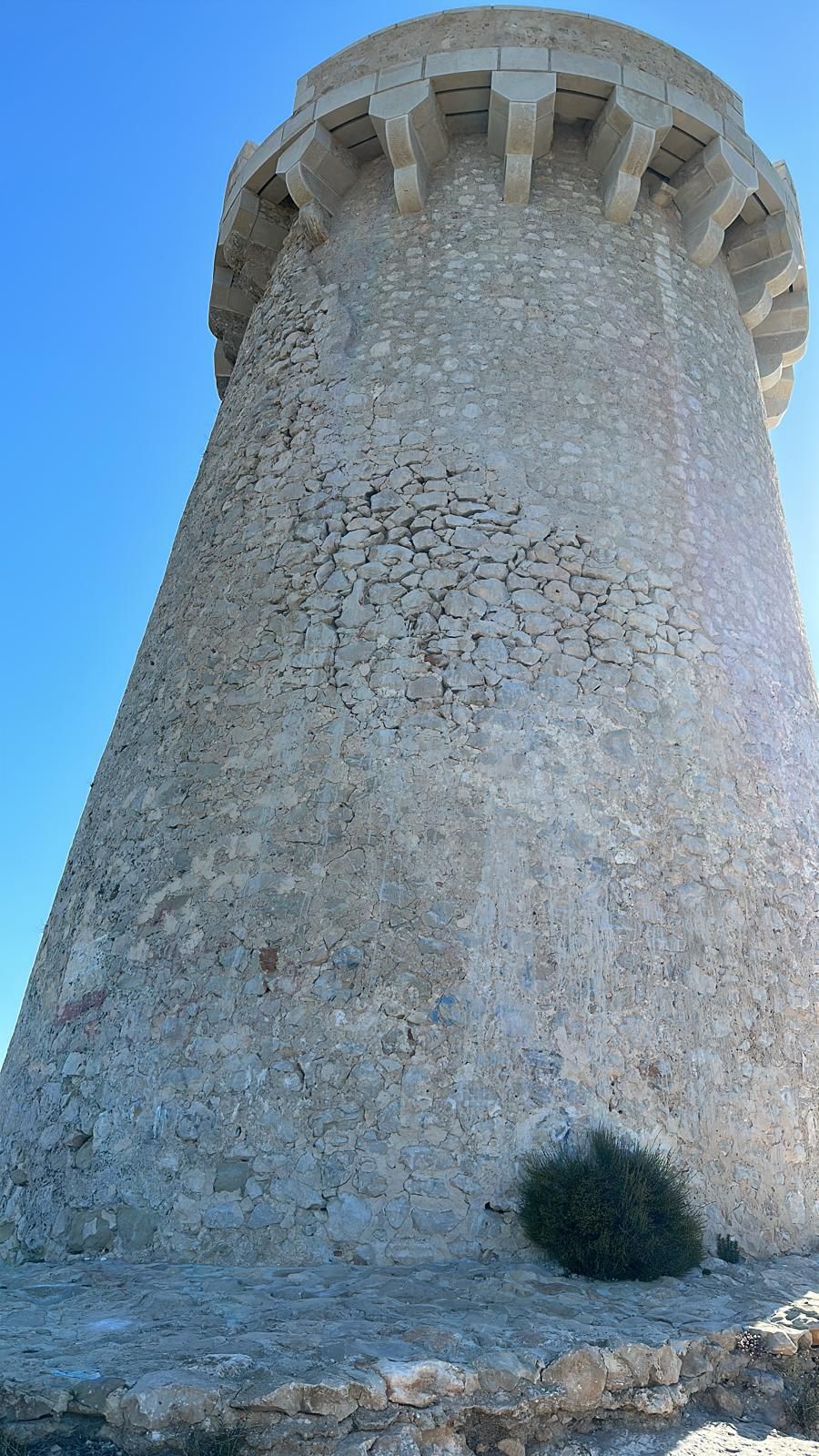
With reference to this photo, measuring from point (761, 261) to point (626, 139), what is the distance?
206 centimetres

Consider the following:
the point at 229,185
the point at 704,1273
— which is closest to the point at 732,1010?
the point at 704,1273

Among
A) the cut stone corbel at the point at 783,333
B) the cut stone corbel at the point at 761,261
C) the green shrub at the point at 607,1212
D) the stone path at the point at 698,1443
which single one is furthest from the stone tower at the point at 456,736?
the stone path at the point at 698,1443

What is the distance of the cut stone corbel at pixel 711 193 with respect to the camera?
28.8 feet

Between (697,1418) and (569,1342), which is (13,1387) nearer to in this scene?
(569,1342)

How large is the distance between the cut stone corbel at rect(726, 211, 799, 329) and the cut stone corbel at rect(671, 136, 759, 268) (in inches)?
24.5

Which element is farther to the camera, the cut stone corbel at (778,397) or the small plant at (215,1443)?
the cut stone corbel at (778,397)

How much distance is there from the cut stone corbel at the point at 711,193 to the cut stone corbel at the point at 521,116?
137 cm

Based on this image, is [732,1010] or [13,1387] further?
[732,1010]

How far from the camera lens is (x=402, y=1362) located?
3578 millimetres

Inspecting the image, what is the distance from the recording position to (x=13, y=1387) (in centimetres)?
345

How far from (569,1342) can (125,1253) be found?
2.53 metres

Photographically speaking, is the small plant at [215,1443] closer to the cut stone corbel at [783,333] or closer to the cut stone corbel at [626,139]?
the cut stone corbel at [626,139]

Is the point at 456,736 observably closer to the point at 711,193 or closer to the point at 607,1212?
the point at 607,1212

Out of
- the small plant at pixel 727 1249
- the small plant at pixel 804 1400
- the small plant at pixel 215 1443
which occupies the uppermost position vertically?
the small plant at pixel 727 1249
